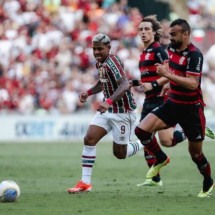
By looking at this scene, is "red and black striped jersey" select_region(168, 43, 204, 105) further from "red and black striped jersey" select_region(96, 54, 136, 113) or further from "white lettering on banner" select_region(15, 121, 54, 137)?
"white lettering on banner" select_region(15, 121, 54, 137)

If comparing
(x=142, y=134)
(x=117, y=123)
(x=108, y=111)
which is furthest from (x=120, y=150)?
(x=142, y=134)

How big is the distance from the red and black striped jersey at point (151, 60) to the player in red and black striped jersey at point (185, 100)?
1.91 metres

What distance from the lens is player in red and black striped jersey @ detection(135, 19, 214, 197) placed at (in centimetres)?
1147

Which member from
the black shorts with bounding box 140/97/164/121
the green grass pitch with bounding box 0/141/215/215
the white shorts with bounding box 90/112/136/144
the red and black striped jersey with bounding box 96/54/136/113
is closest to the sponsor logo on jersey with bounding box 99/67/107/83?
the red and black striped jersey with bounding box 96/54/136/113

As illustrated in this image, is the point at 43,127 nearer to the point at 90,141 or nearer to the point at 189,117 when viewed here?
the point at 90,141

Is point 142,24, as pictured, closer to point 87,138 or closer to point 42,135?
point 87,138

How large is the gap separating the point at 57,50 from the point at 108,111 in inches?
→ 622

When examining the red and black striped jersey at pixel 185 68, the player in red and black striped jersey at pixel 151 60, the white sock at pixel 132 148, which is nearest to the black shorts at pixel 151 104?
the player in red and black striped jersey at pixel 151 60

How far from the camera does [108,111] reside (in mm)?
13250

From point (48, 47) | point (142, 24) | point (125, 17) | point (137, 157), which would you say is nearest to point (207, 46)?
point (125, 17)

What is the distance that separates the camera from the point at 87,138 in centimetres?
1288

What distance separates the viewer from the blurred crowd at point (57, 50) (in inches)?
1082

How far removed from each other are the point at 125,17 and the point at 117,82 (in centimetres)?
1769

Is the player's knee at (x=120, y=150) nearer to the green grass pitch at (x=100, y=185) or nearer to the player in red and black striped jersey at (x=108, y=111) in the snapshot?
the player in red and black striped jersey at (x=108, y=111)
